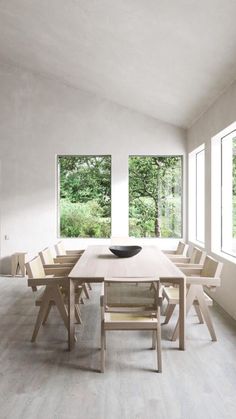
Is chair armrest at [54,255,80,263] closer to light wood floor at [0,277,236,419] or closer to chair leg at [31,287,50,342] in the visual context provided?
light wood floor at [0,277,236,419]

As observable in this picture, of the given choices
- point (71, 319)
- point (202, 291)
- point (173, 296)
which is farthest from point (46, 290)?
point (202, 291)

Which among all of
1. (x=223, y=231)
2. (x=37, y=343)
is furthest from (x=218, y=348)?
(x=223, y=231)

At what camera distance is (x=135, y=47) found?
4.65 meters

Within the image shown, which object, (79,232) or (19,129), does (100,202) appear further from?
(19,129)

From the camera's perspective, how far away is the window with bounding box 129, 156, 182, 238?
7406 millimetres

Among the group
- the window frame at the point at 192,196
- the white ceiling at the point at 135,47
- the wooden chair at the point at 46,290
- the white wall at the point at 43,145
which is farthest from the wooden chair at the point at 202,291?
the white wall at the point at 43,145

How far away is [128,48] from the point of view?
475cm

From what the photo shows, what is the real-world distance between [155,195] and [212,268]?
12.0ft

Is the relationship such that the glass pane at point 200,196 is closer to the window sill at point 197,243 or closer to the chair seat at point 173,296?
the window sill at point 197,243

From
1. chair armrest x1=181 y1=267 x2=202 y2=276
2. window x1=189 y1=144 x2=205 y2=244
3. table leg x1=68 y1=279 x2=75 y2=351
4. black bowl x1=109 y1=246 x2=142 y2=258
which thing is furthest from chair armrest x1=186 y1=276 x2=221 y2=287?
window x1=189 y1=144 x2=205 y2=244

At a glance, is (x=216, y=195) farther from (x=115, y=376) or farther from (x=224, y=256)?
(x=115, y=376)

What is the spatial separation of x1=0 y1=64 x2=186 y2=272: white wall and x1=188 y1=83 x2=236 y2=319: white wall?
1372 millimetres

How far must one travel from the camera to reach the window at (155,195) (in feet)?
24.3

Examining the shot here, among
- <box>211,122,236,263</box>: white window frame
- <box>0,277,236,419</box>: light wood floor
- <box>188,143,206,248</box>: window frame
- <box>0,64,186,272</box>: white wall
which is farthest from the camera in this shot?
<box>0,64,186,272</box>: white wall
